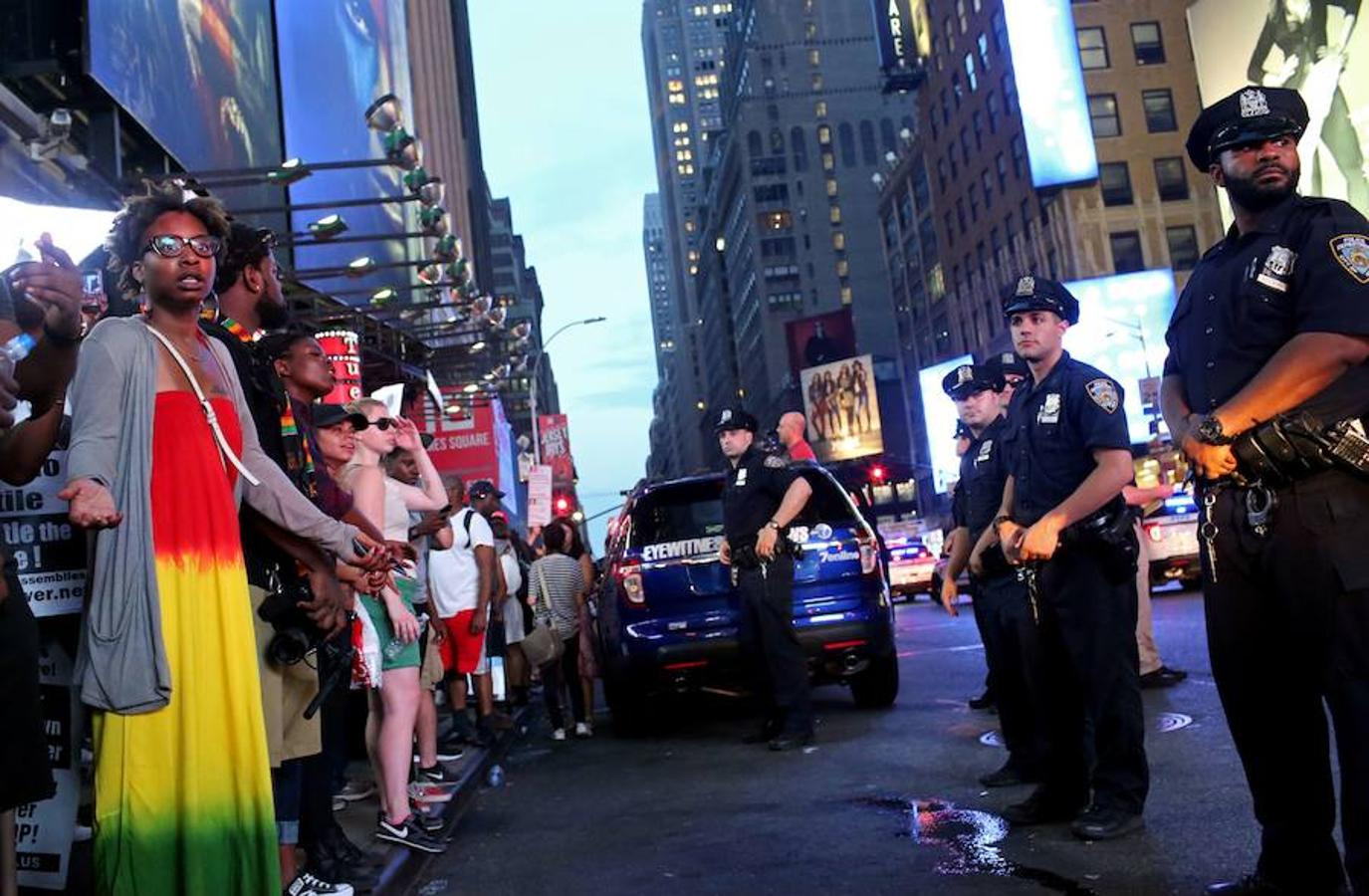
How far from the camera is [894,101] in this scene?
133m

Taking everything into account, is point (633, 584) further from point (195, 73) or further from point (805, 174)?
point (805, 174)

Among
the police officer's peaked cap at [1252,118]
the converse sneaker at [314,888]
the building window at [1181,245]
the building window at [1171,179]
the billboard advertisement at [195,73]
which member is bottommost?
the converse sneaker at [314,888]

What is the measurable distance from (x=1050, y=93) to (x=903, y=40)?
22494 mm

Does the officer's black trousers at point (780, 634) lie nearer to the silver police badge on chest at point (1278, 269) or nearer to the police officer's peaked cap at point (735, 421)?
the police officer's peaked cap at point (735, 421)

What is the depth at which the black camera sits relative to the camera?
347 cm

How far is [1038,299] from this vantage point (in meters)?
5.20

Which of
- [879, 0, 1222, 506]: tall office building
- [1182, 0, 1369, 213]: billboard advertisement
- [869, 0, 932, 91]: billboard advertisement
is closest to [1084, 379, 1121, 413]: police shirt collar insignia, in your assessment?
[1182, 0, 1369, 213]: billboard advertisement

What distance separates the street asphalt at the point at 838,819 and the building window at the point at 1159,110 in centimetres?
5242

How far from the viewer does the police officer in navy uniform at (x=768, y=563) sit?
25.7 ft

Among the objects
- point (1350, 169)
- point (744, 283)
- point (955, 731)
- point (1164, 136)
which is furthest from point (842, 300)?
point (955, 731)

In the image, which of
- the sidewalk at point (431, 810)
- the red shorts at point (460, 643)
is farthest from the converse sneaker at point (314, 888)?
the red shorts at point (460, 643)

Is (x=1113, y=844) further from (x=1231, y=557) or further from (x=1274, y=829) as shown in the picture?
(x=1231, y=557)

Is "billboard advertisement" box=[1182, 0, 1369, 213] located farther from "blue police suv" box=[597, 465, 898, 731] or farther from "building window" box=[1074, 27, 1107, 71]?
"building window" box=[1074, 27, 1107, 71]

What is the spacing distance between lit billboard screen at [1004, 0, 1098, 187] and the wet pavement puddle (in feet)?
171
